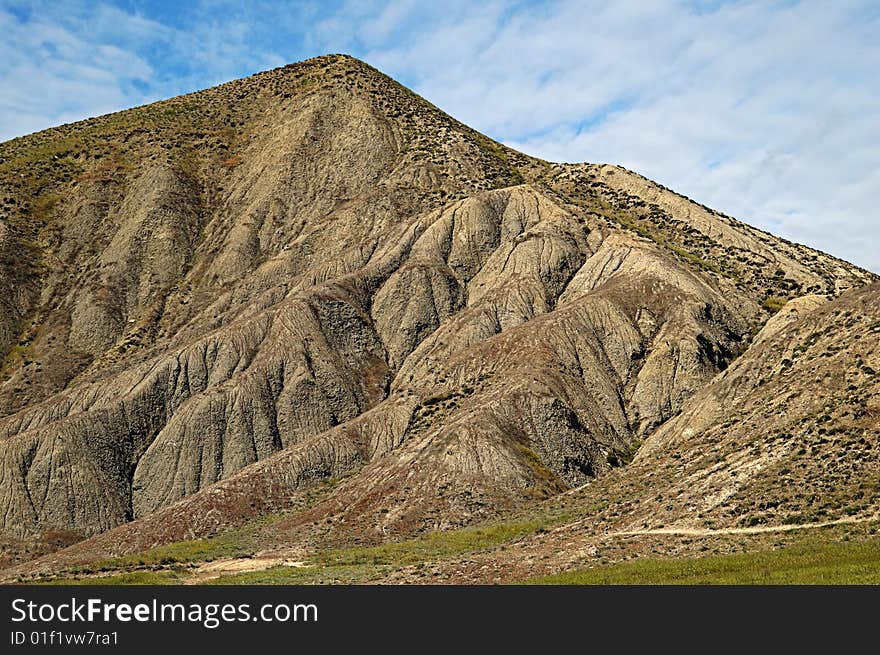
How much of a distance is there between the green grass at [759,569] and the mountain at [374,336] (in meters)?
6.45

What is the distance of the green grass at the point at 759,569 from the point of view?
25031mm

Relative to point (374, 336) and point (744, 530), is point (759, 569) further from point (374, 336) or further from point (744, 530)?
point (374, 336)

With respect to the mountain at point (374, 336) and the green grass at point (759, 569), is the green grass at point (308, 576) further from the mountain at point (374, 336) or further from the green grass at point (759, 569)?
the green grass at point (759, 569)

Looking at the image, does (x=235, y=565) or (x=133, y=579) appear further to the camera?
(x=235, y=565)

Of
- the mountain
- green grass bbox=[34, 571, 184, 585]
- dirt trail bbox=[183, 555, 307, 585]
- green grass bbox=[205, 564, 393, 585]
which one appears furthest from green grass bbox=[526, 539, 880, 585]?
green grass bbox=[34, 571, 184, 585]

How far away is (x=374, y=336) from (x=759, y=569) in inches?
2449

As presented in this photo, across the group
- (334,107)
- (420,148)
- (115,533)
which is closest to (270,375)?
(115,533)

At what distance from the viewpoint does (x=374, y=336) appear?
87500 mm

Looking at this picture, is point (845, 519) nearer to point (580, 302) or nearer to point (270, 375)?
point (580, 302)

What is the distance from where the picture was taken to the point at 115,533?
2504 inches

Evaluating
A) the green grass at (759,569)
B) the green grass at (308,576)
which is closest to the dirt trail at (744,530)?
the green grass at (759,569)

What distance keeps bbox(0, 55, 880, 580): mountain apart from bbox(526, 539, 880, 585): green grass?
645 centimetres

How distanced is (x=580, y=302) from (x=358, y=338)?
23.7 meters

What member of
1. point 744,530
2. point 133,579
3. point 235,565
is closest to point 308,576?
point 235,565
